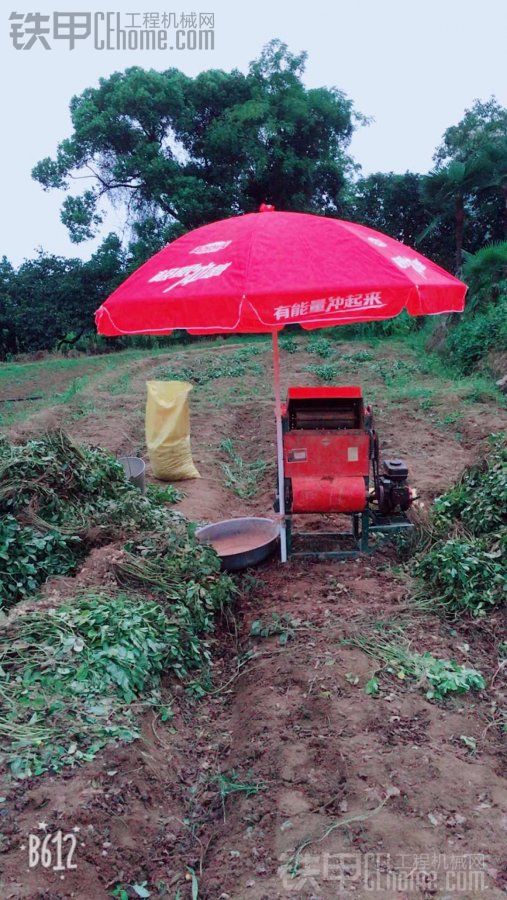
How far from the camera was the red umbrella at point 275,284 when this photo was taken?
373cm

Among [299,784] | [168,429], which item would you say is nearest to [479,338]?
[168,429]

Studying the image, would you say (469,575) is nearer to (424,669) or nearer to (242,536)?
(424,669)

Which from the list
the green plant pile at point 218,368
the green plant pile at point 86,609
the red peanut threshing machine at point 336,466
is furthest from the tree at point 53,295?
the red peanut threshing machine at point 336,466

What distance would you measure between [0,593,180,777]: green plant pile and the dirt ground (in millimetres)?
134

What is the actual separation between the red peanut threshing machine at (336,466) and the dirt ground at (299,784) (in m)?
0.61

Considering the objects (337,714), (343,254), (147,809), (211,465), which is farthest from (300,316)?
(211,465)

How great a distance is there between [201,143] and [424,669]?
23.3m

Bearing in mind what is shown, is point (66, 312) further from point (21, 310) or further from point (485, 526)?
point (485, 526)

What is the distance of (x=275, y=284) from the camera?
377cm

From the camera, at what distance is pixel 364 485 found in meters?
5.12

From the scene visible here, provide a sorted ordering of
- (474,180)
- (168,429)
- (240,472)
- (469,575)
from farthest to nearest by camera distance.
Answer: (474,180), (240,472), (168,429), (469,575)

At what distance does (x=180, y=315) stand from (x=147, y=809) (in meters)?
2.46

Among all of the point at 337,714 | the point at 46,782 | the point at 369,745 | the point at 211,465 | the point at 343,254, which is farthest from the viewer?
the point at 211,465

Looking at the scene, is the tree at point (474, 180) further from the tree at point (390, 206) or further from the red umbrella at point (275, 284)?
the red umbrella at point (275, 284)
